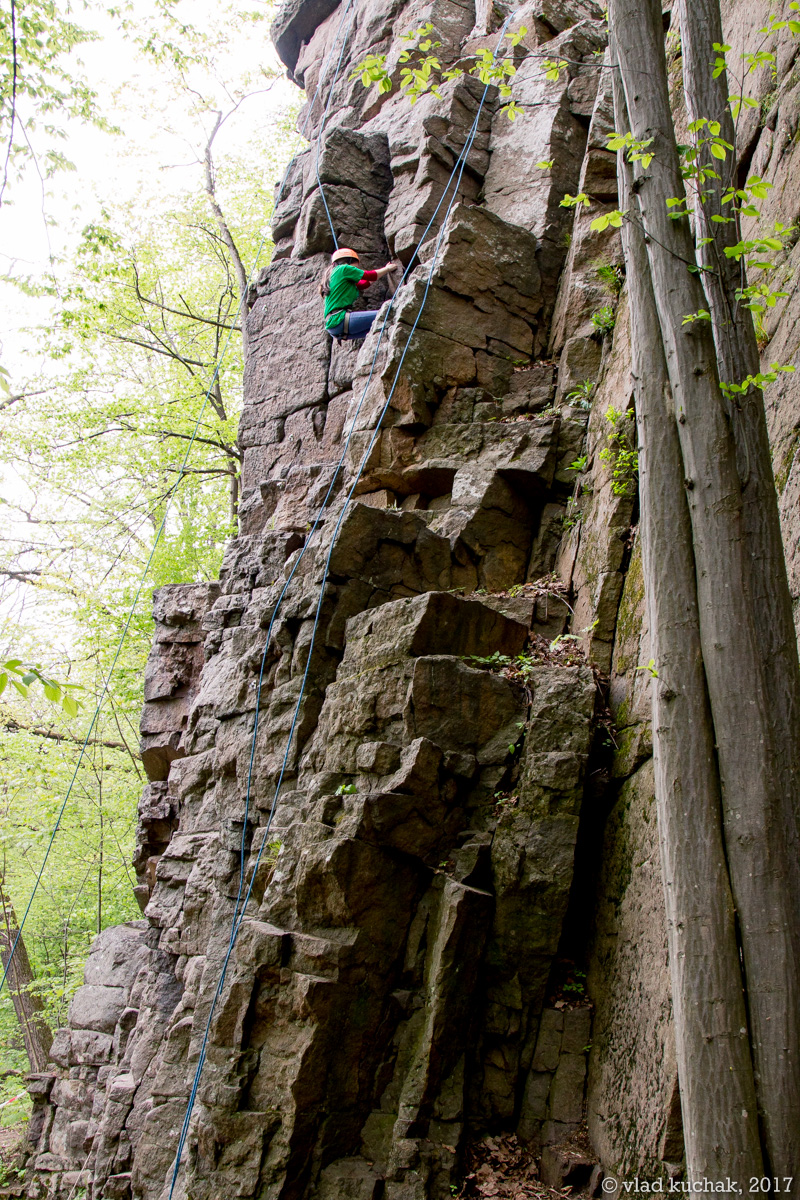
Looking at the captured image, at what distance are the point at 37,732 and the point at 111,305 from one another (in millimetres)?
9281

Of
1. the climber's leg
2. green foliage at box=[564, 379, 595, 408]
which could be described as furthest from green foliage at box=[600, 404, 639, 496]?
the climber's leg

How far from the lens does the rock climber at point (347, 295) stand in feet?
33.8

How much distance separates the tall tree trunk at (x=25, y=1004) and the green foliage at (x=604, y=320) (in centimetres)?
1235

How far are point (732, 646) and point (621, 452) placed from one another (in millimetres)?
3433

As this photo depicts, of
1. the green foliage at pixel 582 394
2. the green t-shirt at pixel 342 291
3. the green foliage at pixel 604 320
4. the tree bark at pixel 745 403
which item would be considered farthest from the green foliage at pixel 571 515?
the green t-shirt at pixel 342 291

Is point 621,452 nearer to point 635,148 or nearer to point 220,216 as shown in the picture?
point 635,148

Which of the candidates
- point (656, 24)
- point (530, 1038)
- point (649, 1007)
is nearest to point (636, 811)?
point (649, 1007)

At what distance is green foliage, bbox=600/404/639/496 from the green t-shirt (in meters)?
4.55

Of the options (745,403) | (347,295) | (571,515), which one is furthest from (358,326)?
(745,403)

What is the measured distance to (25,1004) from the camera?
1496 centimetres

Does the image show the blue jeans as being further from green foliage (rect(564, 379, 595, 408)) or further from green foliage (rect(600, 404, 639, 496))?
green foliage (rect(600, 404, 639, 496))

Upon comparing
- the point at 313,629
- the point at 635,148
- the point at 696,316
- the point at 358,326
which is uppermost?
the point at 358,326

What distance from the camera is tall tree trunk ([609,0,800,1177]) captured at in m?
3.16

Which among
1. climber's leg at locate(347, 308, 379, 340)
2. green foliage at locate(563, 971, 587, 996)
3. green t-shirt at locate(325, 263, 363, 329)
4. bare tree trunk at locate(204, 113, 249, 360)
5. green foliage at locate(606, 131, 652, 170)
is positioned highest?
bare tree trunk at locate(204, 113, 249, 360)
